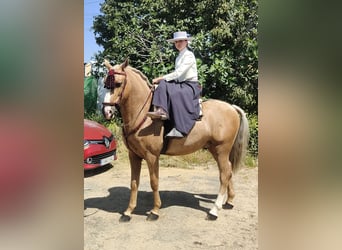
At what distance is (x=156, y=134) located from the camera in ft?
8.33

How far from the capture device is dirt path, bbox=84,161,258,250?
1.94 meters

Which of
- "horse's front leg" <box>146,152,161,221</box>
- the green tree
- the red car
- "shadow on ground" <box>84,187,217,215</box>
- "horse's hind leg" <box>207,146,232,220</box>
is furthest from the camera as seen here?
the green tree

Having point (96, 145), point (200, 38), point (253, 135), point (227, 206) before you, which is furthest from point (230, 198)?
point (200, 38)

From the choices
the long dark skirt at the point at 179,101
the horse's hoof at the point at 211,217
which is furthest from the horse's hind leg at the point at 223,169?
the long dark skirt at the point at 179,101

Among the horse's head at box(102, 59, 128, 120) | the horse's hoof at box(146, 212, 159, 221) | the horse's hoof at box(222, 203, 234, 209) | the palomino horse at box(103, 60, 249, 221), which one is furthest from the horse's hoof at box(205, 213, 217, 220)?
the horse's head at box(102, 59, 128, 120)

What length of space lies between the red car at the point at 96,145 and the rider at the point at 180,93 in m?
0.40

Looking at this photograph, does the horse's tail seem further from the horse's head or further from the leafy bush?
the horse's head

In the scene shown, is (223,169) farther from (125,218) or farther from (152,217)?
(125,218)

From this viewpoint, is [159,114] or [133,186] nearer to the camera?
[159,114]

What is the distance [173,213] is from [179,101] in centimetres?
93
